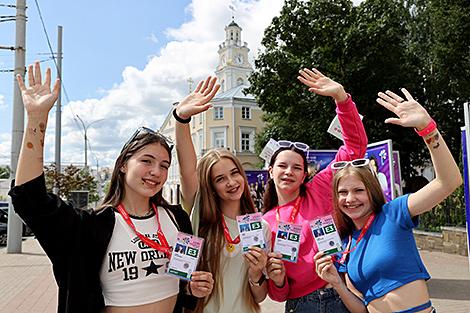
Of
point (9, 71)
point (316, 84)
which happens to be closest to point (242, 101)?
point (9, 71)

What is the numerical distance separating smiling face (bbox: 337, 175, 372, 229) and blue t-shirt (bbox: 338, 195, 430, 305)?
0.33ft

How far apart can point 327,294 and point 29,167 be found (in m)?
1.86

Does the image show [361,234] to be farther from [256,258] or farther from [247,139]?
[247,139]

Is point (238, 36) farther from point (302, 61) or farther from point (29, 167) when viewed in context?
point (29, 167)

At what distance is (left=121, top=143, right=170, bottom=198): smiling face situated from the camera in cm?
244

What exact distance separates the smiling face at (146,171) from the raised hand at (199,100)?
1.27 feet

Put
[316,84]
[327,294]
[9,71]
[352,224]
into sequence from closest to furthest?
[327,294] < [352,224] < [316,84] < [9,71]

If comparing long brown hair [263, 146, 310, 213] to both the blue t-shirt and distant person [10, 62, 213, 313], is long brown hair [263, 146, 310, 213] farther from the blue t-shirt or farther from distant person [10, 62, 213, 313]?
distant person [10, 62, 213, 313]

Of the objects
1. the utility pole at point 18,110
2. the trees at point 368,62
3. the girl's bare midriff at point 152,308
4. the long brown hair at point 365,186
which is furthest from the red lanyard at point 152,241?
the trees at point 368,62

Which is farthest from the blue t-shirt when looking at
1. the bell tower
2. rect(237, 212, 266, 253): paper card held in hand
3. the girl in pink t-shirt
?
the bell tower

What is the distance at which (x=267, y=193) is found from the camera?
322 cm

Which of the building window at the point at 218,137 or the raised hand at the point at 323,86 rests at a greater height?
the building window at the point at 218,137

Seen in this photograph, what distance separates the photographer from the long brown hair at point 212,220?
104 inches

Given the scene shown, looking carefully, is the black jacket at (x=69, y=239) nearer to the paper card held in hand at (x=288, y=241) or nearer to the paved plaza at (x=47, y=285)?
the paper card held in hand at (x=288, y=241)
